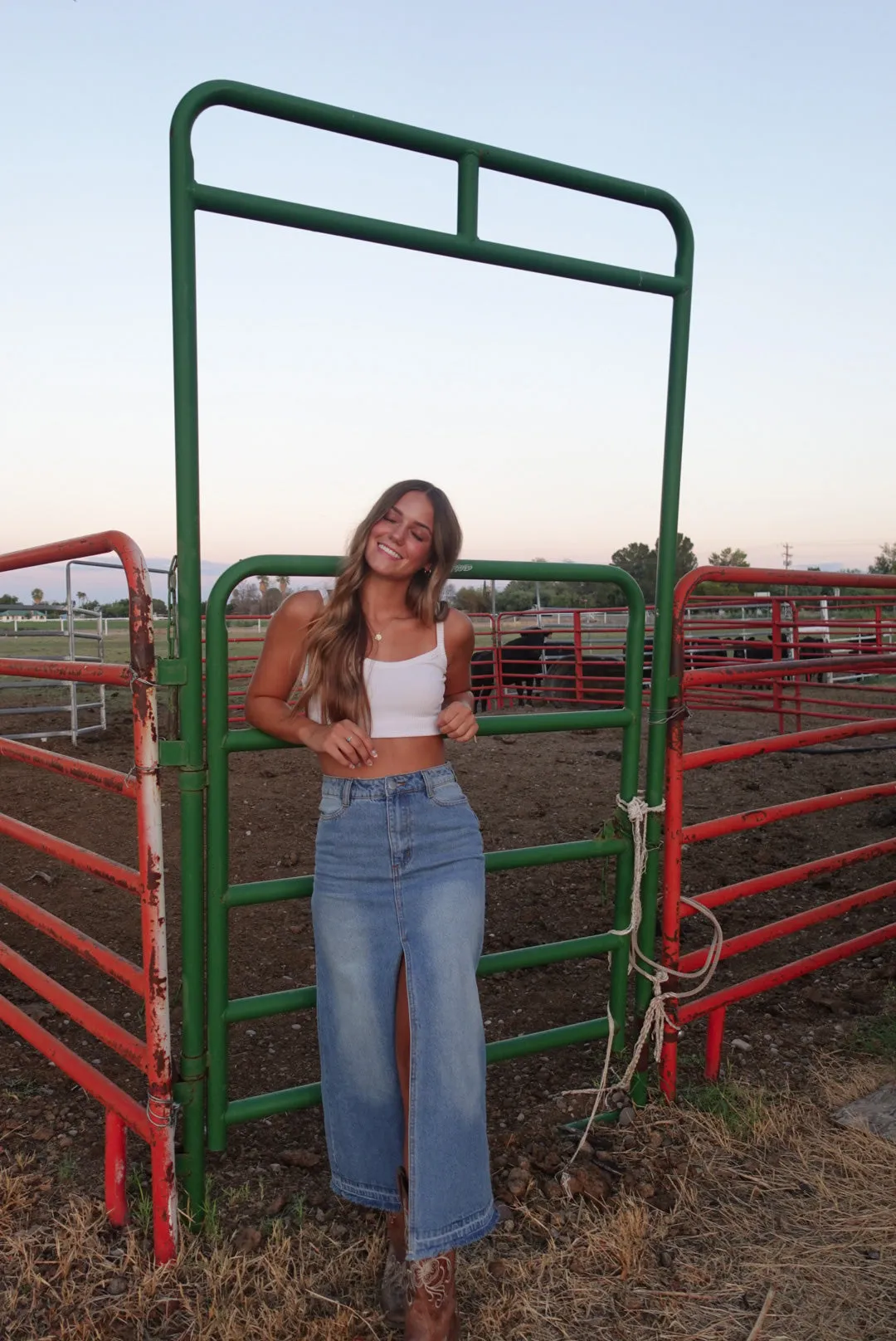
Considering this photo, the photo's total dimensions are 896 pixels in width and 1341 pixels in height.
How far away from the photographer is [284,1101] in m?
2.44

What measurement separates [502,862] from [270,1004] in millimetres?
664

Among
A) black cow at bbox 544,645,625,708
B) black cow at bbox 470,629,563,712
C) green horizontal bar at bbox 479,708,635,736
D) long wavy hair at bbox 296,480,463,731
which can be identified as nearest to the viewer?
long wavy hair at bbox 296,480,463,731

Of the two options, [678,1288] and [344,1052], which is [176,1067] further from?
[678,1288]

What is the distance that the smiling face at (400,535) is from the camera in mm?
2293

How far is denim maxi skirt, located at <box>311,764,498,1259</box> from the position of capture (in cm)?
211

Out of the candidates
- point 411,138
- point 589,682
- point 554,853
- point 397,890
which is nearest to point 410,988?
point 397,890

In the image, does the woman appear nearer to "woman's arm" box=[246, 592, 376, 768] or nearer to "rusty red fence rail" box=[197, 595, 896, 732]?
"woman's arm" box=[246, 592, 376, 768]

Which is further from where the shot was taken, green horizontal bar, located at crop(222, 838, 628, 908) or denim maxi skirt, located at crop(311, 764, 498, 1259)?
green horizontal bar, located at crop(222, 838, 628, 908)

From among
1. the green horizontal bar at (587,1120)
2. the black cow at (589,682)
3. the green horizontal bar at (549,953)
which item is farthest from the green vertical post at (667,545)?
the black cow at (589,682)

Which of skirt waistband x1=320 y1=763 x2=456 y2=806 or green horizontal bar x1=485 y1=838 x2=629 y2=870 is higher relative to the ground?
skirt waistband x1=320 y1=763 x2=456 y2=806

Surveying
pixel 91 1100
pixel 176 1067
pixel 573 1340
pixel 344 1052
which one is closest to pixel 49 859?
pixel 91 1100

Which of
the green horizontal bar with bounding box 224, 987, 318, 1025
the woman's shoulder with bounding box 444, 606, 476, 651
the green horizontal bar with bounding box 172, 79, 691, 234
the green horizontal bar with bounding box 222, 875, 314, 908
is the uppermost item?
the green horizontal bar with bounding box 172, 79, 691, 234

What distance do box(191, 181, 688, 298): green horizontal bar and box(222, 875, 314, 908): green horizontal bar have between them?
4.81 ft

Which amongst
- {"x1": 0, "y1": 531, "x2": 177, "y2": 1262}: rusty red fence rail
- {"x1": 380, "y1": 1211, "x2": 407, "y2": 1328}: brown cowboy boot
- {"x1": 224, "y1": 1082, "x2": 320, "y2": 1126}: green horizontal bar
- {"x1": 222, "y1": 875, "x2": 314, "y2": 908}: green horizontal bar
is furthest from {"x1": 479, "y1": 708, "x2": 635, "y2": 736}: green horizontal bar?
{"x1": 380, "y1": 1211, "x2": 407, "y2": 1328}: brown cowboy boot
